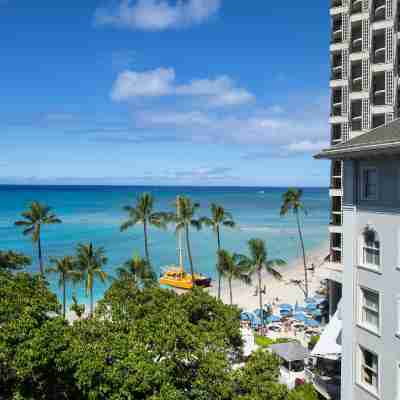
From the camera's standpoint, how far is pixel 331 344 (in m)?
26.6

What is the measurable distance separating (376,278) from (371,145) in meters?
5.78

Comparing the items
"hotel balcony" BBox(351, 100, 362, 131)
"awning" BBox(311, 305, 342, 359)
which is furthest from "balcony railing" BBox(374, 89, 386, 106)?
"awning" BBox(311, 305, 342, 359)

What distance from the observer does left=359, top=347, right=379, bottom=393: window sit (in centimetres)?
1864

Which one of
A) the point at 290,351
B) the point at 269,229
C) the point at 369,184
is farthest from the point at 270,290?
Result: the point at 269,229

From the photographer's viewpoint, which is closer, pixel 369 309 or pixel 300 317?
pixel 369 309

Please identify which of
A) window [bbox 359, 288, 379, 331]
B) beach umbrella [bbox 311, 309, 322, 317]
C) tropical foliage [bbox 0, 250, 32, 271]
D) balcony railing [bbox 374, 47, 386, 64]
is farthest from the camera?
beach umbrella [bbox 311, 309, 322, 317]

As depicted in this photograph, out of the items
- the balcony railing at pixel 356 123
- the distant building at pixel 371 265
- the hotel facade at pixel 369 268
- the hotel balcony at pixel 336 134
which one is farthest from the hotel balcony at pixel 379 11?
the distant building at pixel 371 265

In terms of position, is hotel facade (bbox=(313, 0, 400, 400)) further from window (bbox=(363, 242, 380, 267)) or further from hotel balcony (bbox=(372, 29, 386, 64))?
hotel balcony (bbox=(372, 29, 386, 64))

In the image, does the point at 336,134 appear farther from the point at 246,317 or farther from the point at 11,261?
the point at 11,261

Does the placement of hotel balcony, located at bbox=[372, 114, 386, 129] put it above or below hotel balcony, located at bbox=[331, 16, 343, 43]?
below

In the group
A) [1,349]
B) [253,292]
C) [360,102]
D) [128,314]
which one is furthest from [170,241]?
[1,349]

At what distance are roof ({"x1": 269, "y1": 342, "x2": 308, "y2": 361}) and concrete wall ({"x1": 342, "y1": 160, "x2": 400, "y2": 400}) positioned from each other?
10975 mm

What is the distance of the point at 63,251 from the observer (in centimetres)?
9888

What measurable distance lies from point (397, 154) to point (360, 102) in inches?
808
